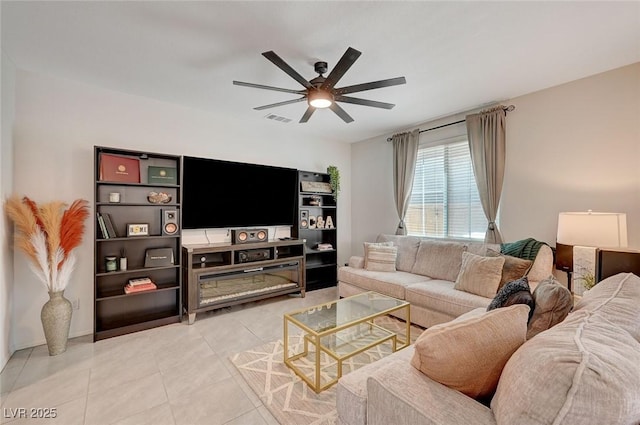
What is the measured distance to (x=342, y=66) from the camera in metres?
1.92

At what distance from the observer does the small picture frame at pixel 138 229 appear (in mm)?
2986

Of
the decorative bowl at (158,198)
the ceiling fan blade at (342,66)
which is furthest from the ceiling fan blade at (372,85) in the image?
the decorative bowl at (158,198)

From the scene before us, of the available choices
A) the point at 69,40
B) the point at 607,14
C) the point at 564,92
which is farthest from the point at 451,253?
the point at 69,40

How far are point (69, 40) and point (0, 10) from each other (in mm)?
365

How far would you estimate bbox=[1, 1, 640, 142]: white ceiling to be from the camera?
185cm

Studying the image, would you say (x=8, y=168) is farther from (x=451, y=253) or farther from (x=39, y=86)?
(x=451, y=253)

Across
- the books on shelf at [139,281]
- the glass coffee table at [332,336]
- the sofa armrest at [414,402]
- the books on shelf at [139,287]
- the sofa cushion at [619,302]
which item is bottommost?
the glass coffee table at [332,336]

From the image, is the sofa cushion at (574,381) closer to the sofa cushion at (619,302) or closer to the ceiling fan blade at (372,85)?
the sofa cushion at (619,302)

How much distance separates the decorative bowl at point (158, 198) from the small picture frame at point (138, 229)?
0.92ft

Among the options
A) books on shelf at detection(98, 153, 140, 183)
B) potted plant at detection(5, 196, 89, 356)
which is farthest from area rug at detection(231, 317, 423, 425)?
books on shelf at detection(98, 153, 140, 183)

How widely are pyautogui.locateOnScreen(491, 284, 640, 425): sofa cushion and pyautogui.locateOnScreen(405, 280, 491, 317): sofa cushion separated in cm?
180

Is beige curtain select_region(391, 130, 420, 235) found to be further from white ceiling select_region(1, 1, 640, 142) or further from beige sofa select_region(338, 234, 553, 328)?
white ceiling select_region(1, 1, 640, 142)

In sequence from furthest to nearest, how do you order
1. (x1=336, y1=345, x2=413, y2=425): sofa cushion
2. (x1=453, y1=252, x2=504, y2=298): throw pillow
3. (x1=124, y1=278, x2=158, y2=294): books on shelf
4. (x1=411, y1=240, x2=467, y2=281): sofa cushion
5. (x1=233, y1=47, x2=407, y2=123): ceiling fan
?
(x1=411, y1=240, x2=467, y2=281): sofa cushion, (x1=124, y1=278, x2=158, y2=294): books on shelf, (x1=453, y1=252, x2=504, y2=298): throw pillow, (x1=233, y1=47, x2=407, y2=123): ceiling fan, (x1=336, y1=345, x2=413, y2=425): sofa cushion

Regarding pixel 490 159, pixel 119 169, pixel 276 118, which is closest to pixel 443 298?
pixel 490 159
